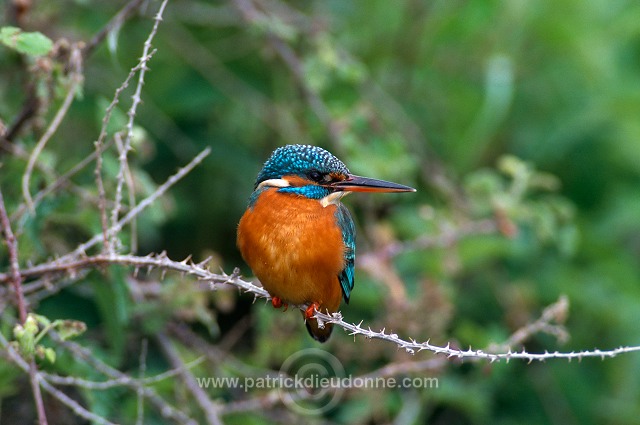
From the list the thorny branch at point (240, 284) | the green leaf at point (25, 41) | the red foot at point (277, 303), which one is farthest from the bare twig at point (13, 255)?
the red foot at point (277, 303)

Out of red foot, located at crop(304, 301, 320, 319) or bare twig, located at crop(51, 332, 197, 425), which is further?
bare twig, located at crop(51, 332, 197, 425)

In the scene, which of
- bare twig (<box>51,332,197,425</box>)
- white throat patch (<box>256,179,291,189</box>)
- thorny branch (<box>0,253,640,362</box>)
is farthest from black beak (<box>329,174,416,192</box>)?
bare twig (<box>51,332,197,425</box>)

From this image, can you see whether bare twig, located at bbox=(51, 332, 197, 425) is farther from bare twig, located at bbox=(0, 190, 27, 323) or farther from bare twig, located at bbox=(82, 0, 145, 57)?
bare twig, located at bbox=(82, 0, 145, 57)

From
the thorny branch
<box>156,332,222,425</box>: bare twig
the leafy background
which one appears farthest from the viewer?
the leafy background

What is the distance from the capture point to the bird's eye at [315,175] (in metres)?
3.15

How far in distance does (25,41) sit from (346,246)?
119 cm

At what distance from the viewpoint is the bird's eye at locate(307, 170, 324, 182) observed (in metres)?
3.15

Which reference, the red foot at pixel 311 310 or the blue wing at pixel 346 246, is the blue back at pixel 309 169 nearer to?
the blue wing at pixel 346 246

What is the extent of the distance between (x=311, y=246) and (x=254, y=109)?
1949 millimetres

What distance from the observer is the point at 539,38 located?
18.5 ft

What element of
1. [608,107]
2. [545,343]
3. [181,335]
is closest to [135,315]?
[181,335]

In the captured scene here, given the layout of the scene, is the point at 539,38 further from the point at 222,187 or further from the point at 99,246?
the point at 99,246

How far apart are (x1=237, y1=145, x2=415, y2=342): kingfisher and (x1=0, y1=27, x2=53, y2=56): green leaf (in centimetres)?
81

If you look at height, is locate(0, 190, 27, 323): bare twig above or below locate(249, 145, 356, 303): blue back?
below
